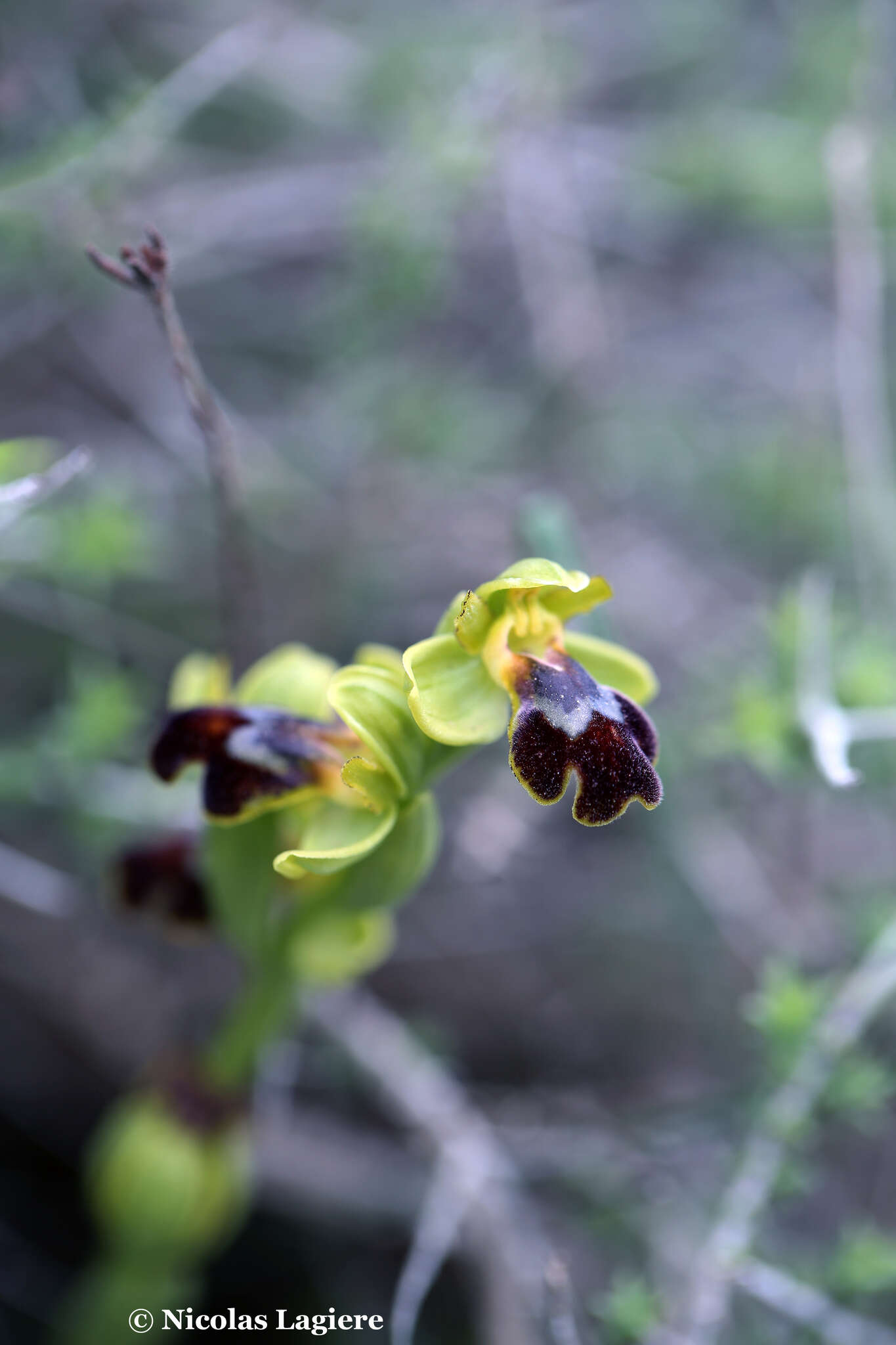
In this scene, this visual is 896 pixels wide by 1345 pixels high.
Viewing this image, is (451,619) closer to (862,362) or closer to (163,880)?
(163,880)

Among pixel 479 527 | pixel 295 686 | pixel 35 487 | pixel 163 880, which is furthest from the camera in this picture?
pixel 479 527

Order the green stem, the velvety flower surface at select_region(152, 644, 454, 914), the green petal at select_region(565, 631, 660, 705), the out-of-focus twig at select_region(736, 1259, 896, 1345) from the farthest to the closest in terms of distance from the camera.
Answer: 1. the green stem
2. the out-of-focus twig at select_region(736, 1259, 896, 1345)
3. the green petal at select_region(565, 631, 660, 705)
4. the velvety flower surface at select_region(152, 644, 454, 914)

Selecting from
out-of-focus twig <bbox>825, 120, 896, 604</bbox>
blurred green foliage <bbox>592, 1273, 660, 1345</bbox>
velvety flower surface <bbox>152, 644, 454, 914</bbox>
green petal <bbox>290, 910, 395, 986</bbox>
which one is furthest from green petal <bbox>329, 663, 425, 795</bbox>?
out-of-focus twig <bbox>825, 120, 896, 604</bbox>

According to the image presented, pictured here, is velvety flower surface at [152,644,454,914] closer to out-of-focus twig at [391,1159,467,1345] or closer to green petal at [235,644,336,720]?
green petal at [235,644,336,720]

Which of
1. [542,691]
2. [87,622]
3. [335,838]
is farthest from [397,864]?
[87,622]

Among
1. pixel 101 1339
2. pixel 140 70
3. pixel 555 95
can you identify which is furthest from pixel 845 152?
pixel 101 1339

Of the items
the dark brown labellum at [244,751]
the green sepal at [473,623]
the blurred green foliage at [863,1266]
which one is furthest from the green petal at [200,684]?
the blurred green foliage at [863,1266]

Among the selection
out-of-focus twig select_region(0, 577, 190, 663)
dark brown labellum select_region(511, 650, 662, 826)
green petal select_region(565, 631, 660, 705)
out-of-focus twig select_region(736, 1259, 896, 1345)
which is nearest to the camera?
dark brown labellum select_region(511, 650, 662, 826)

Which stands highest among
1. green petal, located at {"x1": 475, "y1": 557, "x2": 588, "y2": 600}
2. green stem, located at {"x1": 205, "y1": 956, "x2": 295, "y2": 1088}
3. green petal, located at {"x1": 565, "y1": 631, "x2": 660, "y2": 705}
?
green petal, located at {"x1": 475, "y1": 557, "x2": 588, "y2": 600}

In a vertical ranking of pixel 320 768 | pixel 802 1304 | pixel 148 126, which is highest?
pixel 148 126
